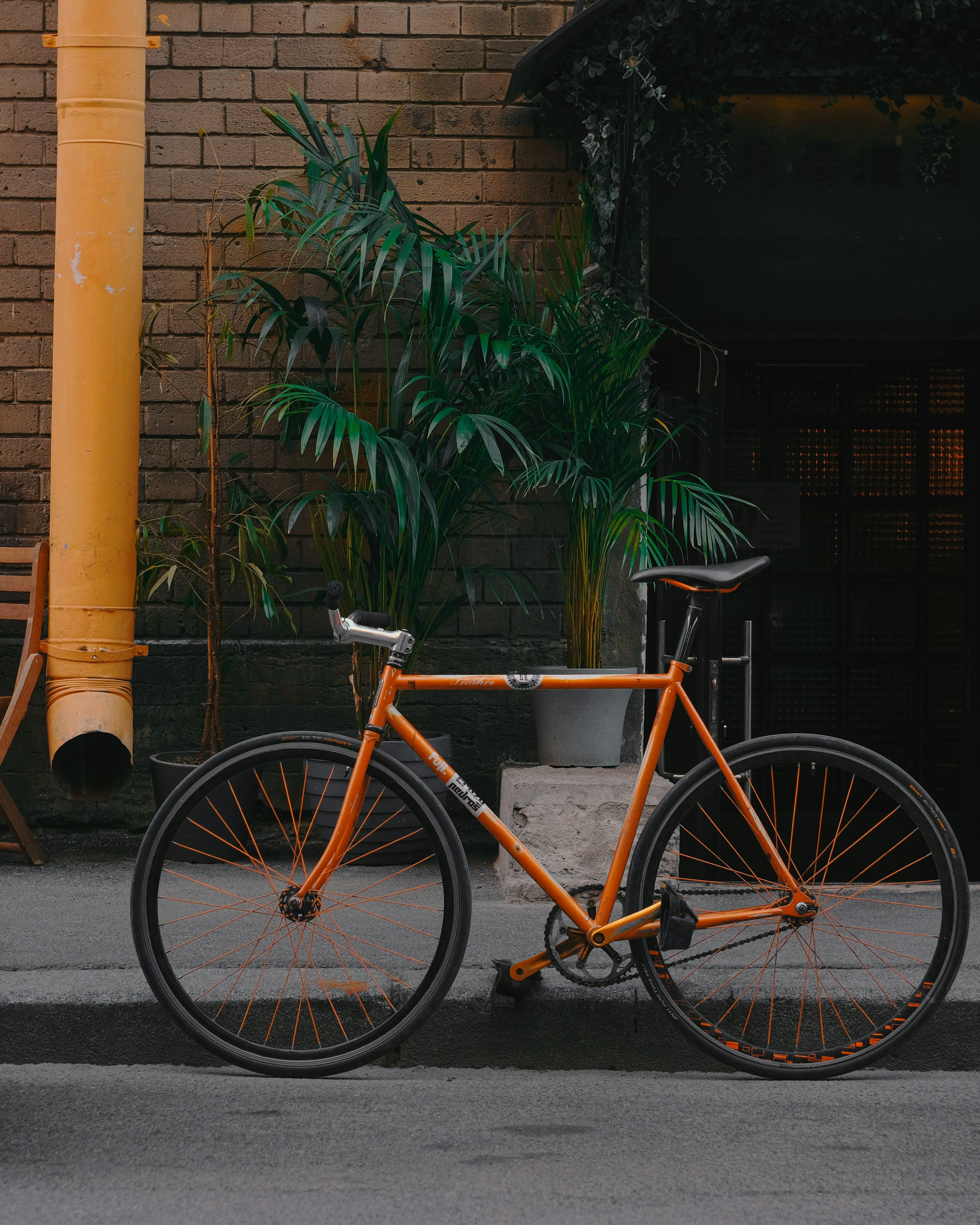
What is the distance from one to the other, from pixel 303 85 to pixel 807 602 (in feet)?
11.3

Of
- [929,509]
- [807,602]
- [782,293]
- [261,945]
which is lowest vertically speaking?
[261,945]

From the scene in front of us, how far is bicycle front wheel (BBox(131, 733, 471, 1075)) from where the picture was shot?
287 cm

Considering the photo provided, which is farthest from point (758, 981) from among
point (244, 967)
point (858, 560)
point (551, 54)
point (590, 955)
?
point (551, 54)

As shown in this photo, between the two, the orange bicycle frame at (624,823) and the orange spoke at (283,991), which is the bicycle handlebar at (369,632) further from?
the orange spoke at (283,991)

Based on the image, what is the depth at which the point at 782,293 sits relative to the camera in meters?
5.47

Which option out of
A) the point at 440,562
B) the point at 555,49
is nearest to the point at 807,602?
the point at 440,562

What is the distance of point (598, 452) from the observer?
4.37 metres

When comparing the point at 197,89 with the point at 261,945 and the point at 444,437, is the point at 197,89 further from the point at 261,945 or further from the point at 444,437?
the point at 261,945

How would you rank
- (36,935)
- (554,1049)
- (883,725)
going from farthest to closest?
1. (883,725)
2. (36,935)
3. (554,1049)

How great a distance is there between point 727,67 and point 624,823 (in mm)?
3018

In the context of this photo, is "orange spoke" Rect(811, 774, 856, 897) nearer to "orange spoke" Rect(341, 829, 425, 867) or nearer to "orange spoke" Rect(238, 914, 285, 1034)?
"orange spoke" Rect(341, 829, 425, 867)

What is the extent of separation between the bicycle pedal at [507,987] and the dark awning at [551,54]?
10.9ft

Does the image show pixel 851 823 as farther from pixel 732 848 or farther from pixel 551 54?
pixel 551 54

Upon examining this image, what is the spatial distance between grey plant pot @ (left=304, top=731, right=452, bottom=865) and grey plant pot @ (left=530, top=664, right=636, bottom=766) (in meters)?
0.69
